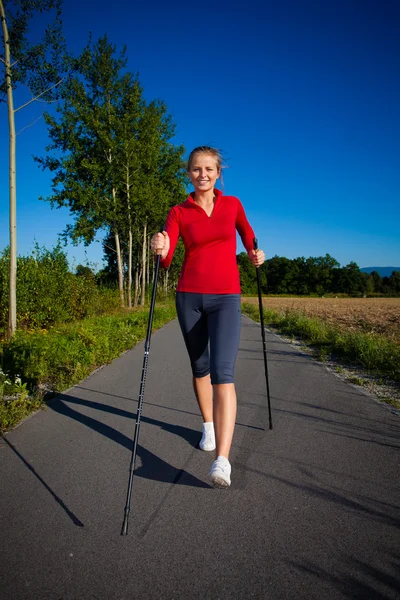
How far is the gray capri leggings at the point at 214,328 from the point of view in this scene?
2.87 m

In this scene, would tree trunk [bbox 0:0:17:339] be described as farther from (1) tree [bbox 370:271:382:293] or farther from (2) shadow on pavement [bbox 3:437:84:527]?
(1) tree [bbox 370:271:382:293]

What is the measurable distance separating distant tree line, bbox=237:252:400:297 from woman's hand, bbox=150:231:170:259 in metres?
116

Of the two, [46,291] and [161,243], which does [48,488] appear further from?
[46,291]

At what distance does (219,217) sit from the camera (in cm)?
307

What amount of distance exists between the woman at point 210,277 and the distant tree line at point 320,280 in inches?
4562

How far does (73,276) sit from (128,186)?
9796mm

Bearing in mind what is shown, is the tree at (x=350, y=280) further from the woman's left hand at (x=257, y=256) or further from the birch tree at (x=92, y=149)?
the woman's left hand at (x=257, y=256)

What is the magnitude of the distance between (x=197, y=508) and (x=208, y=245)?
6.12 feet

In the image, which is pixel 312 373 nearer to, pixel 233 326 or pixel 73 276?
pixel 233 326

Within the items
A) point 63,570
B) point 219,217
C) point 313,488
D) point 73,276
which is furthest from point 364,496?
point 73,276

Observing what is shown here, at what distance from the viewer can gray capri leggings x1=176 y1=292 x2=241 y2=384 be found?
2871 mm

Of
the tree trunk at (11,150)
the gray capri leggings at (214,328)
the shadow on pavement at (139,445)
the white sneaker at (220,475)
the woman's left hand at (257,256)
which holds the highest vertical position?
the tree trunk at (11,150)

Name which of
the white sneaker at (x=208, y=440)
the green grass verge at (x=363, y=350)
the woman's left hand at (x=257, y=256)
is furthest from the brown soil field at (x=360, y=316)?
the white sneaker at (x=208, y=440)

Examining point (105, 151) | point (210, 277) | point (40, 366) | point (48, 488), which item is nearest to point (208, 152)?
point (210, 277)
